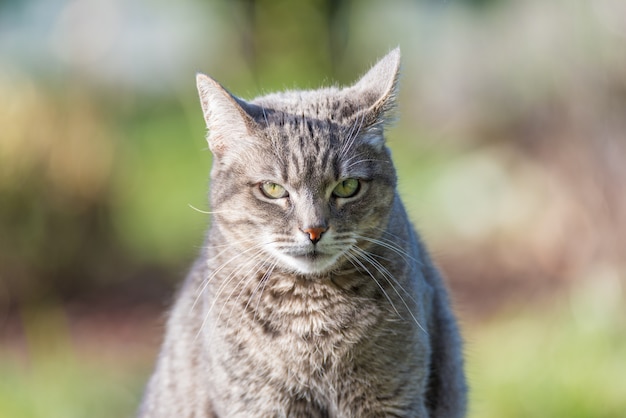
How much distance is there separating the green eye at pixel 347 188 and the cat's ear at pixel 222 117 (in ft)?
1.20

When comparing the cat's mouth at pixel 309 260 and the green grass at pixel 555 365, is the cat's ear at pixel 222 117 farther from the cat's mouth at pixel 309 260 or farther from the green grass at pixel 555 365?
the green grass at pixel 555 365

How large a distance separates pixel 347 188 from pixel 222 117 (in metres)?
0.51

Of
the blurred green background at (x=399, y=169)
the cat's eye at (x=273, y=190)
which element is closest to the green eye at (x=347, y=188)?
the cat's eye at (x=273, y=190)

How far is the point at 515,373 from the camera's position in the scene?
468cm

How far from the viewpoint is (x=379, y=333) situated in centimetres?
281

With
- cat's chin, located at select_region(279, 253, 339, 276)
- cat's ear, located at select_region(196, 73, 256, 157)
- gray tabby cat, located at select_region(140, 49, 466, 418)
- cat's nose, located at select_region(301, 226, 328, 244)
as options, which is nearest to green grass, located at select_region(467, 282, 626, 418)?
gray tabby cat, located at select_region(140, 49, 466, 418)

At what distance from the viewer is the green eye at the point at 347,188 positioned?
110 inches

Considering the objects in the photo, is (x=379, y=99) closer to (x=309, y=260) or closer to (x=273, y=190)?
(x=273, y=190)

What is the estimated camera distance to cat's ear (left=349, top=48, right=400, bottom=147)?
2850mm

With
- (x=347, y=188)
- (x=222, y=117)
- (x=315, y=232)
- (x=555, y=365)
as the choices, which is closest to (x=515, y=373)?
(x=555, y=365)

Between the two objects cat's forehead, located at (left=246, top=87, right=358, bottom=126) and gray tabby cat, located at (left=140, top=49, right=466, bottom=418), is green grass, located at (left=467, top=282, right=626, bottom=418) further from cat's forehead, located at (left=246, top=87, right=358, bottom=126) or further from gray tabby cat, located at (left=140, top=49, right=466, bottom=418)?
cat's forehead, located at (left=246, top=87, right=358, bottom=126)

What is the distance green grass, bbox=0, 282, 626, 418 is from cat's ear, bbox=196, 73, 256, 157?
1.88 metres

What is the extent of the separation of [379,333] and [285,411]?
1.37 ft

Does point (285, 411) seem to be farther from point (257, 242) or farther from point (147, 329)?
point (147, 329)
